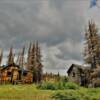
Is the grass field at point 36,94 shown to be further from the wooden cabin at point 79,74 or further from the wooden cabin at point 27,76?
the wooden cabin at point 27,76

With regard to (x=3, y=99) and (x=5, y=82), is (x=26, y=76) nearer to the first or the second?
(x=5, y=82)

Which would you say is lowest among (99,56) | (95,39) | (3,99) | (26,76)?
(3,99)

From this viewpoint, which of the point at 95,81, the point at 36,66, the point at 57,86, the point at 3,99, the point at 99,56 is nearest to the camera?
the point at 3,99

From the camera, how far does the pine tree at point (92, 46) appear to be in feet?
189

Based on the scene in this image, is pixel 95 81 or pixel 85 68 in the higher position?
pixel 85 68

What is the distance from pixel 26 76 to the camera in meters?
65.5

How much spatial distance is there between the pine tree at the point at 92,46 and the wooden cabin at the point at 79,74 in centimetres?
320

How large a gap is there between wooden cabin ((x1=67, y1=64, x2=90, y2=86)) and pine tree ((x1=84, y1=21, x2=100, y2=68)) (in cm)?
320

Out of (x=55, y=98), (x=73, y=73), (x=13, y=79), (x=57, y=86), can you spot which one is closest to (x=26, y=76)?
(x=13, y=79)

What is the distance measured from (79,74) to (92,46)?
9.04 m

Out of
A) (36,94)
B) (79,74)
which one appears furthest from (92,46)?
(36,94)

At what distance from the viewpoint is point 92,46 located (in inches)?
2388

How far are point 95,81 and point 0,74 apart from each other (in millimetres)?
26514

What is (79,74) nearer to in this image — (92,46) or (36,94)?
(92,46)
